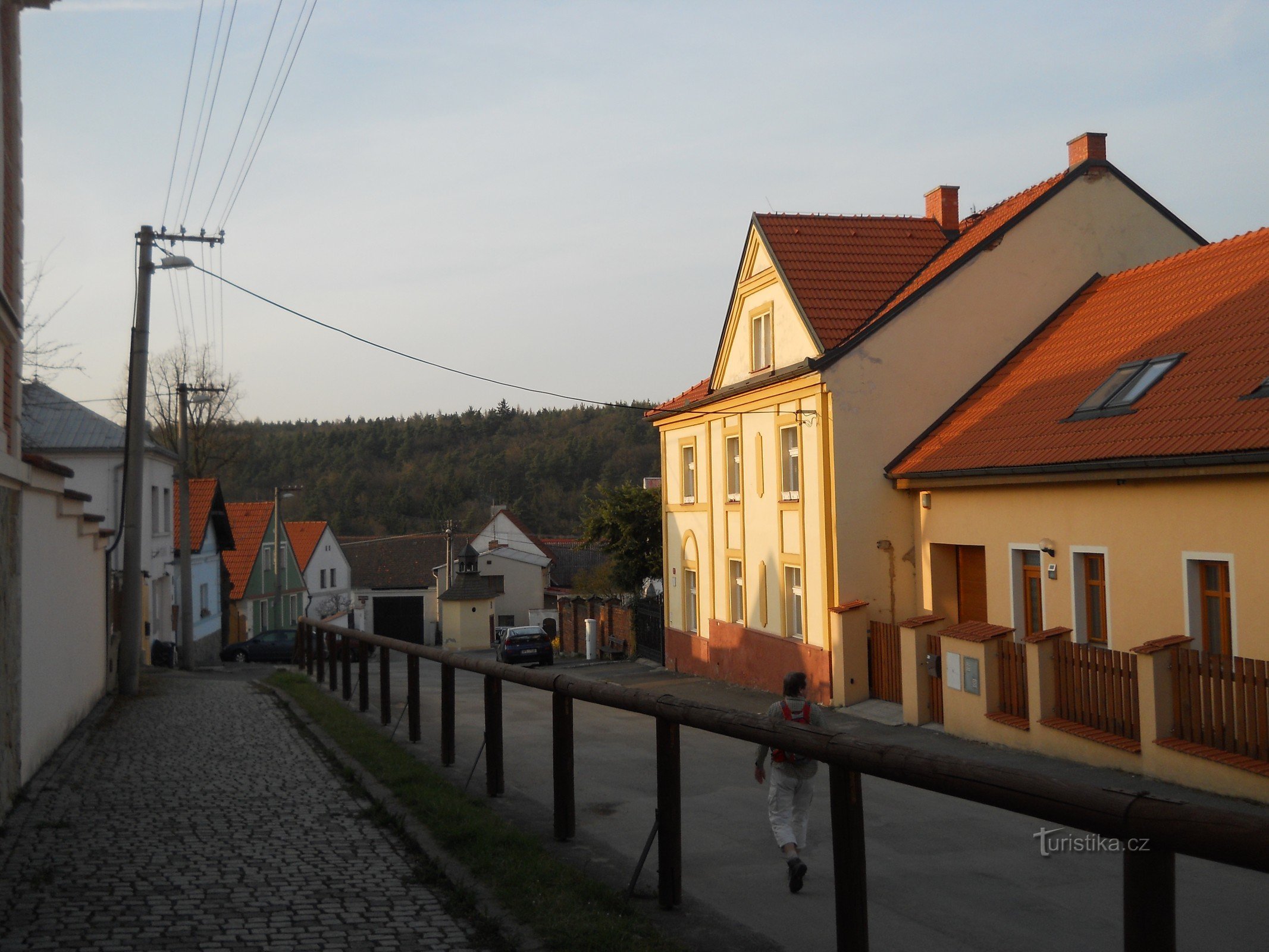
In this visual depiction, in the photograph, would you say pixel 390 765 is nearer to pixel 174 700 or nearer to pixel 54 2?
pixel 54 2

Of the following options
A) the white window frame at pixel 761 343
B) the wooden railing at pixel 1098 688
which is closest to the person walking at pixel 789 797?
the wooden railing at pixel 1098 688

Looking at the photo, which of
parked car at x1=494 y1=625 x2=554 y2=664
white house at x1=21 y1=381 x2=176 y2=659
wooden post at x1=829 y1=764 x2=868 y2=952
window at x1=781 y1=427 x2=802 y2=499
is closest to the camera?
wooden post at x1=829 y1=764 x2=868 y2=952

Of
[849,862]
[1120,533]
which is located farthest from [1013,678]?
[849,862]

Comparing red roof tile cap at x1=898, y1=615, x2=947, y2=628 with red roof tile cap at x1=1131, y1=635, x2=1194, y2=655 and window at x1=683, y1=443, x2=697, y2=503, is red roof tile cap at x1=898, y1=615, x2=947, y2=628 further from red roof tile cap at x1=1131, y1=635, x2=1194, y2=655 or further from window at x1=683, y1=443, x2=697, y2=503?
window at x1=683, y1=443, x2=697, y2=503

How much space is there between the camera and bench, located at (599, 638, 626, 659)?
120ft

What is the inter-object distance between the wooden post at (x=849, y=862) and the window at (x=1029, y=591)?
12.4m

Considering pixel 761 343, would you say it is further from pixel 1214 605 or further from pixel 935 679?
pixel 1214 605

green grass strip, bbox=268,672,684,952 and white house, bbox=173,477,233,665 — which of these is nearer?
green grass strip, bbox=268,672,684,952

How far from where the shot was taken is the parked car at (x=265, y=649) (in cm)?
3950

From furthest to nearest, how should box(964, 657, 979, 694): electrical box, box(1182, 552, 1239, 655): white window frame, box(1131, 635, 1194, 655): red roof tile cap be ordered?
box(964, 657, 979, 694): electrical box
box(1182, 552, 1239, 655): white window frame
box(1131, 635, 1194, 655): red roof tile cap

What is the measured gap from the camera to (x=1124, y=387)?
15.1 metres

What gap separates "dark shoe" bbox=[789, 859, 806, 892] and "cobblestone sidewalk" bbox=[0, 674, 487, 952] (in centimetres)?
187

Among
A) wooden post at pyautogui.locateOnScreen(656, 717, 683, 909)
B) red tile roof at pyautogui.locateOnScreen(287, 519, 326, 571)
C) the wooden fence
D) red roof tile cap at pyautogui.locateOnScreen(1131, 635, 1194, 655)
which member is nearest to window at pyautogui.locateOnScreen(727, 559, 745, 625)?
the wooden fence

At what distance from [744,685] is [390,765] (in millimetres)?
15065
